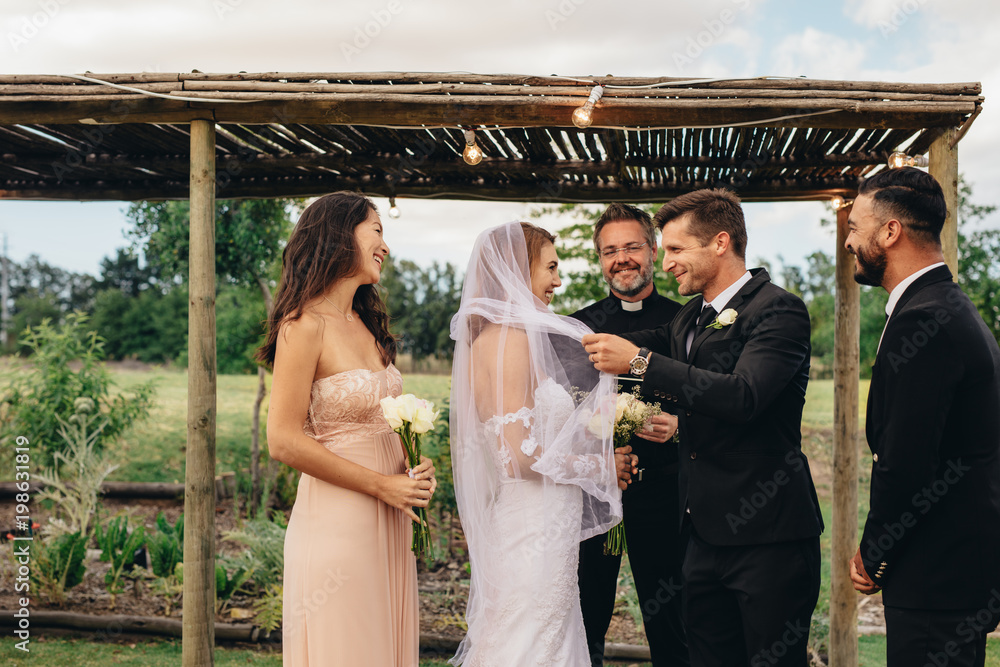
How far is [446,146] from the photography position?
457 centimetres

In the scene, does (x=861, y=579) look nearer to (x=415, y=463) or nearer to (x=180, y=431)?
(x=415, y=463)

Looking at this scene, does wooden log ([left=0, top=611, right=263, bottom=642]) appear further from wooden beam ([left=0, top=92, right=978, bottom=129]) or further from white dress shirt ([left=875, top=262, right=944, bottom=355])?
white dress shirt ([left=875, top=262, right=944, bottom=355])

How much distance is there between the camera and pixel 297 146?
4691 millimetres

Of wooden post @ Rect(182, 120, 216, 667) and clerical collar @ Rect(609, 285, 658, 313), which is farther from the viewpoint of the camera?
clerical collar @ Rect(609, 285, 658, 313)

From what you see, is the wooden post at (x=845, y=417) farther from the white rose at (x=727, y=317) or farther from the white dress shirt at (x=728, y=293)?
the white rose at (x=727, y=317)

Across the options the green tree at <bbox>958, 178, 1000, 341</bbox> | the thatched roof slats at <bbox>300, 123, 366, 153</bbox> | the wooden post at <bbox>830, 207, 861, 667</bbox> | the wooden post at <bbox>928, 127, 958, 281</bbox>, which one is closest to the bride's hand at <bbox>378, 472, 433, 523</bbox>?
the thatched roof slats at <bbox>300, 123, 366, 153</bbox>

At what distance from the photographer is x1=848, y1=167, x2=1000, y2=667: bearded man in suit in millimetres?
2312

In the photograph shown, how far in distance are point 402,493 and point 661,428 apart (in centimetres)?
143

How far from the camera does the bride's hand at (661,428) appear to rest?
3535 mm

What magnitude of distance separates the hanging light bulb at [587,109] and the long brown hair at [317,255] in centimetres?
118

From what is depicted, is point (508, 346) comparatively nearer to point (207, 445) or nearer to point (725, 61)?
point (207, 445)

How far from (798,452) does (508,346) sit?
4.27 feet

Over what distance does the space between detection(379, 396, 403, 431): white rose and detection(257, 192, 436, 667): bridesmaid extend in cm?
14

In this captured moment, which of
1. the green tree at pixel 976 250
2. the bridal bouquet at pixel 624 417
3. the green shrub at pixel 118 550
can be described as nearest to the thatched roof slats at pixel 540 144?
the bridal bouquet at pixel 624 417
